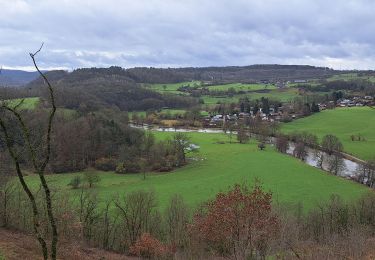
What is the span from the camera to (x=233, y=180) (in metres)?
77.1

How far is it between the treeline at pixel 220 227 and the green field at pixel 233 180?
8.51 metres

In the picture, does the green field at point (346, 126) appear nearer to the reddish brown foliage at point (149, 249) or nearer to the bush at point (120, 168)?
the bush at point (120, 168)

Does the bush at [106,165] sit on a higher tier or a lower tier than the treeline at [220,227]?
lower

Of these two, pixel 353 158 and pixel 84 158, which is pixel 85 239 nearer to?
pixel 84 158

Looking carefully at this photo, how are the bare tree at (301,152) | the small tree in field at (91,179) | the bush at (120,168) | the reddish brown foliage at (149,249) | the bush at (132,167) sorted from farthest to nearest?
the bare tree at (301,152) < the bush at (132,167) < the bush at (120,168) < the small tree in field at (91,179) < the reddish brown foliage at (149,249)

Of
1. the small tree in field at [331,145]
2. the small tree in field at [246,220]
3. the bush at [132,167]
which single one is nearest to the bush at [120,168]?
the bush at [132,167]

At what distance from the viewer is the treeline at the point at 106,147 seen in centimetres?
8594

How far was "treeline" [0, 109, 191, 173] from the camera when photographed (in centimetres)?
8594

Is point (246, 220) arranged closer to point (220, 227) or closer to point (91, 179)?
point (220, 227)

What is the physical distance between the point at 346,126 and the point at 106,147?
7507cm

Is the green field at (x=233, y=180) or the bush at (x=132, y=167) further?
the bush at (x=132, y=167)

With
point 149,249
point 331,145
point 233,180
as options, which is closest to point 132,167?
point 233,180

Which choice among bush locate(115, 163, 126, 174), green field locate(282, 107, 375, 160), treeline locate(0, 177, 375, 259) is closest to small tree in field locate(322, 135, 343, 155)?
green field locate(282, 107, 375, 160)

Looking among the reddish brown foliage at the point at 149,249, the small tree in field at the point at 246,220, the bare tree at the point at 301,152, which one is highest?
the small tree in field at the point at 246,220
